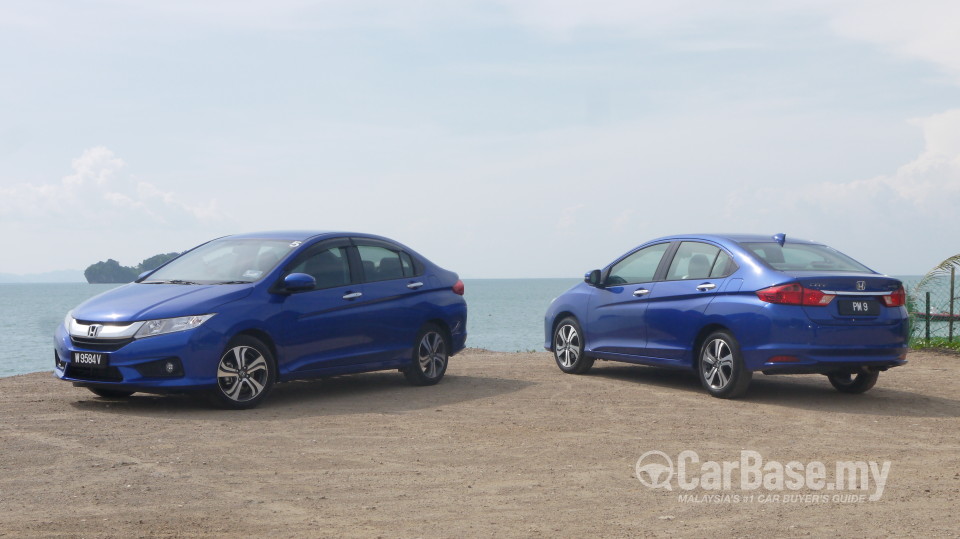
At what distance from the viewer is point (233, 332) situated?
33.1ft

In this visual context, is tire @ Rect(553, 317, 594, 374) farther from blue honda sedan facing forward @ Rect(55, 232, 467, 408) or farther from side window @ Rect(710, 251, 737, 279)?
side window @ Rect(710, 251, 737, 279)

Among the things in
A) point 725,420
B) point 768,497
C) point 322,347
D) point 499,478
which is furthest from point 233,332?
point 768,497

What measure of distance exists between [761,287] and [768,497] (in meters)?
4.48

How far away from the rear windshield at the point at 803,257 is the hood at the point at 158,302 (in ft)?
17.7

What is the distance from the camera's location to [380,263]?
11977 millimetres

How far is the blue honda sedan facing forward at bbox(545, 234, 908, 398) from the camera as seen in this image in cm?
1052

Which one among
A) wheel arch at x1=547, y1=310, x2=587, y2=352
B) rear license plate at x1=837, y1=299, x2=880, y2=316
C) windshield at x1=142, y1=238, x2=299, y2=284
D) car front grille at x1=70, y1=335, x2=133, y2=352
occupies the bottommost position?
wheel arch at x1=547, y1=310, x2=587, y2=352

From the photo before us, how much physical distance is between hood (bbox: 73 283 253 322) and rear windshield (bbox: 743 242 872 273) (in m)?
5.38

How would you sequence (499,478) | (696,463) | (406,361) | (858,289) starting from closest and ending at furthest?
1. (499,478)
2. (696,463)
3. (858,289)
4. (406,361)

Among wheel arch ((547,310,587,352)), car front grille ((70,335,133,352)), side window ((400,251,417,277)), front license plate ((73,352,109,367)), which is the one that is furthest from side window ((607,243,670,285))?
front license plate ((73,352,109,367))

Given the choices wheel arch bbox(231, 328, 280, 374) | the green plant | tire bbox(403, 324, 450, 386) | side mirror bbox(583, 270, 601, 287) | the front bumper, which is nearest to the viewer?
the front bumper

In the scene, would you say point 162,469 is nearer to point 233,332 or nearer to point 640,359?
point 233,332

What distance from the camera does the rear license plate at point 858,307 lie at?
1059 cm

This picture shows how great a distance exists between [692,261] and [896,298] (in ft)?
7.21
